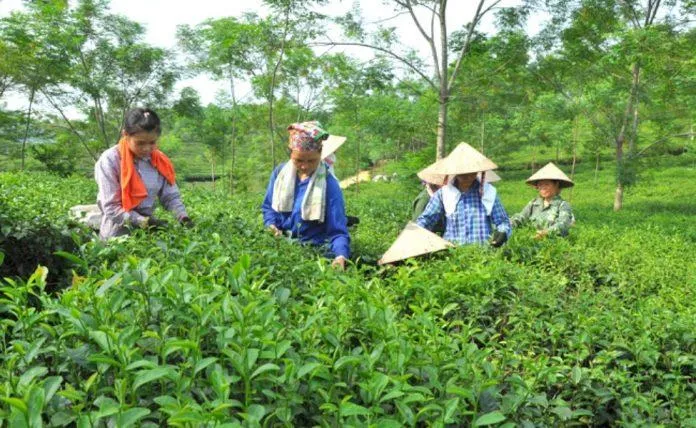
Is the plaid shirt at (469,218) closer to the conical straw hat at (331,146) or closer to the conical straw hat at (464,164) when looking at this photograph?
the conical straw hat at (464,164)

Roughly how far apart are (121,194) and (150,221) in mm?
381

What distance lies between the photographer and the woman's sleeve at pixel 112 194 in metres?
3.06

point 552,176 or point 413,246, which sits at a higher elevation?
point 552,176

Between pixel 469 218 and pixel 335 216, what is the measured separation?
1106 mm

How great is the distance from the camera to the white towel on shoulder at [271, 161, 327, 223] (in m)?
3.29

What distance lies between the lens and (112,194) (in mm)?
3129

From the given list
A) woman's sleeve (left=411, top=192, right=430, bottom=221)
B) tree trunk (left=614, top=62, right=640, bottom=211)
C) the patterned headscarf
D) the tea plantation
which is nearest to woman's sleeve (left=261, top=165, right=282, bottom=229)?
the patterned headscarf

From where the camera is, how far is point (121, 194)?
10.4 ft

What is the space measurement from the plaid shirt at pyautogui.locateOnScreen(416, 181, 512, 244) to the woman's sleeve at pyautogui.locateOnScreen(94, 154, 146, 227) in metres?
2.00

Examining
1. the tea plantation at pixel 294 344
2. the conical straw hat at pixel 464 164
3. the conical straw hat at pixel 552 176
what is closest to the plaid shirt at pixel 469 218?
the conical straw hat at pixel 464 164

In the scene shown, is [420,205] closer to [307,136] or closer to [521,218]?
[521,218]

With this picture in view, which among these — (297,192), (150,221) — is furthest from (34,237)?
(297,192)

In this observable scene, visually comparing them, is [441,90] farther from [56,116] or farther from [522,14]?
[56,116]

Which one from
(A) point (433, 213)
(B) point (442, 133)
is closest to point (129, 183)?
(A) point (433, 213)
